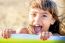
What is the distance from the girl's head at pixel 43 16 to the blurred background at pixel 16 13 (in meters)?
0.02

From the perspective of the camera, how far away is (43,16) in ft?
2.40

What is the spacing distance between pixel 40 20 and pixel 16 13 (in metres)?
0.12

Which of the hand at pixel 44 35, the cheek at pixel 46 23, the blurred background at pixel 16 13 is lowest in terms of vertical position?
the hand at pixel 44 35

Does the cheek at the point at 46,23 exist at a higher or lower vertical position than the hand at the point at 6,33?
higher

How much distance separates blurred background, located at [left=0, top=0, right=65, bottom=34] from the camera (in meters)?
0.73

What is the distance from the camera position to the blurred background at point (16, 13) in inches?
28.6

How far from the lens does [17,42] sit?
0.73 meters

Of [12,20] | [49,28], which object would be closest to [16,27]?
[12,20]

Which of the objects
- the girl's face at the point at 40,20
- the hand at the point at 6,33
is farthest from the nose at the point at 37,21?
the hand at the point at 6,33

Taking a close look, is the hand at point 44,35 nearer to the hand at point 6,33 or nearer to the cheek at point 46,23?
the cheek at point 46,23

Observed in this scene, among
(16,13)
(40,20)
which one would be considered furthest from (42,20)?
(16,13)

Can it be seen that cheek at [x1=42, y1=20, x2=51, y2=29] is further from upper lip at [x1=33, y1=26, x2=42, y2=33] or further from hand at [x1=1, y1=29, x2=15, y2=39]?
hand at [x1=1, y1=29, x2=15, y2=39]

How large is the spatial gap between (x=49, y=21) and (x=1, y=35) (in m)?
0.23

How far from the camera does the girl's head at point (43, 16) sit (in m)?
0.73
